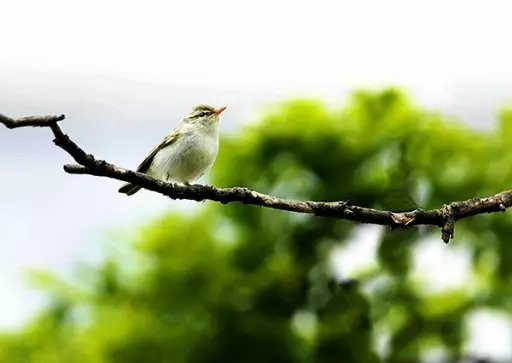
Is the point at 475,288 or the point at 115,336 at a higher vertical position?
the point at 475,288

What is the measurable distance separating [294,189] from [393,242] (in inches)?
34.3

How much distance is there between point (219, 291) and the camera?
19.2 feet

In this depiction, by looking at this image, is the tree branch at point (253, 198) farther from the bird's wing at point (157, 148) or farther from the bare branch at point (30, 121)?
the bird's wing at point (157, 148)

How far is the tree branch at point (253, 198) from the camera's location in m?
1.74

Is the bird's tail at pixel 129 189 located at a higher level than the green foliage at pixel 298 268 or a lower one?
lower

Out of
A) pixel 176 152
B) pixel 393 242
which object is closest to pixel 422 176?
pixel 393 242

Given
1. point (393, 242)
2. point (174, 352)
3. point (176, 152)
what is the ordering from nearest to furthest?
point (176, 152) < point (393, 242) < point (174, 352)

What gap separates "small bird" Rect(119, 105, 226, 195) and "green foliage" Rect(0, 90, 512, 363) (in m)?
1.78

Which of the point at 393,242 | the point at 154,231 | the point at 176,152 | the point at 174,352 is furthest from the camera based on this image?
the point at 154,231

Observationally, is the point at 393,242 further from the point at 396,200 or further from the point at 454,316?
the point at 396,200

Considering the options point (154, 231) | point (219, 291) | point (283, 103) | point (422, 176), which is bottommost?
A: point (219, 291)

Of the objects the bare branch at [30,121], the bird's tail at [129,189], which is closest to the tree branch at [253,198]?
the bare branch at [30,121]

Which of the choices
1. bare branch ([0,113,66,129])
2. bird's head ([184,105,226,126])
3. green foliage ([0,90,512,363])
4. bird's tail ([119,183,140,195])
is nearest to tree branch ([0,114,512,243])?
bare branch ([0,113,66,129])

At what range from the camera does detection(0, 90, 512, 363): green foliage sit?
5.54 metres
